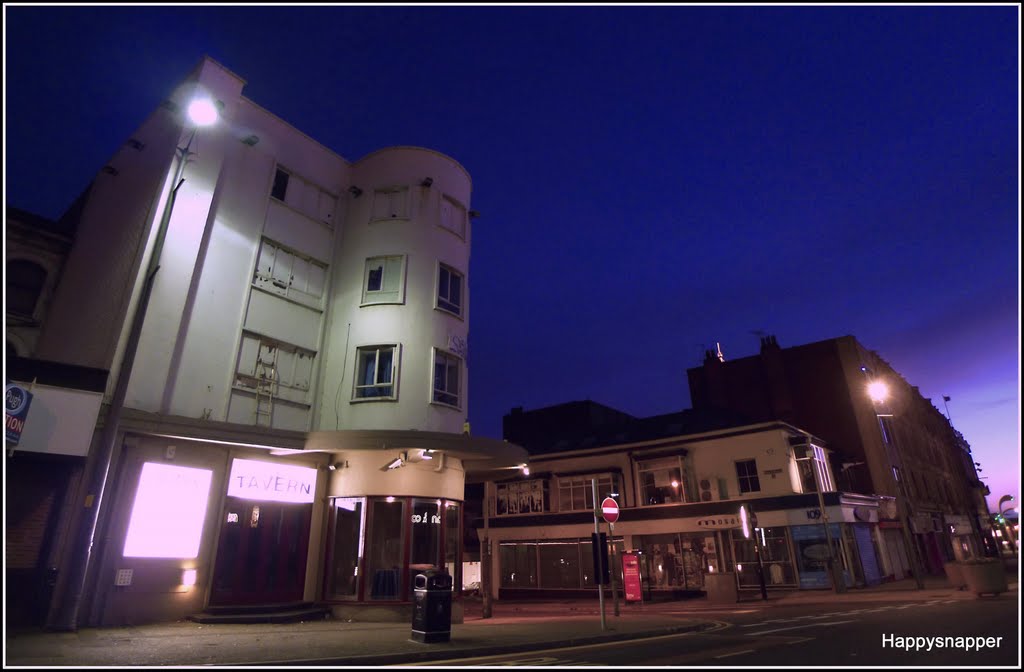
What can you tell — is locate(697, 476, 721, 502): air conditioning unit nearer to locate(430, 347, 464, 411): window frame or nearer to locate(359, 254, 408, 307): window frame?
locate(430, 347, 464, 411): window frame

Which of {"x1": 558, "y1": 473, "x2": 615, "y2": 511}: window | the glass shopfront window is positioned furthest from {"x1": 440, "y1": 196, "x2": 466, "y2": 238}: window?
the glass shopfront window

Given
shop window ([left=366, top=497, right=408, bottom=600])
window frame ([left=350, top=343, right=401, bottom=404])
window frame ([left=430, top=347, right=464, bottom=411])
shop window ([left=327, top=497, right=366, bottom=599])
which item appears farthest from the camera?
window frame ([left=430, top=347, right=464, bottom=411])

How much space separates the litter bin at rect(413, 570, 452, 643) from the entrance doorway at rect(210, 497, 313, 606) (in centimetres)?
684

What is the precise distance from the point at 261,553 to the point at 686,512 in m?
23.3

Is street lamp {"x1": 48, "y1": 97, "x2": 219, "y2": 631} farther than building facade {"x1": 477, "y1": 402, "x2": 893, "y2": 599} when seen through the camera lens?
No

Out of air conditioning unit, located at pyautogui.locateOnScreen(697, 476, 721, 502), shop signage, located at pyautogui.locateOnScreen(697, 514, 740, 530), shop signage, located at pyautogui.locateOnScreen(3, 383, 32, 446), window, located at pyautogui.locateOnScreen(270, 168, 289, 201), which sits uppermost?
window, located at pyautogui.locateOnScreen(270, 168, 289, 201)

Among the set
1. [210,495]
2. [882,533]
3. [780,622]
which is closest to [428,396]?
[210,495]

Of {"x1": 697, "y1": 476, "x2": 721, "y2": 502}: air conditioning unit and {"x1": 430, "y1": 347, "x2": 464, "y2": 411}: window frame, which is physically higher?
{"x1": 430, "y1": 347, "x2": 464, "y2": 411}: window frame

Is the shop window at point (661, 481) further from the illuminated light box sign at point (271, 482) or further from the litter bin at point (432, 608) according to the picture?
the litter bin at point (432, 608)

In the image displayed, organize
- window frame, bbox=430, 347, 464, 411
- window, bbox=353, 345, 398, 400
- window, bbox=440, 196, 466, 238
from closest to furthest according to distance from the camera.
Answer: window, bbox=353, 345, 398, 400
window frame, bbox=430, 347, 464, 411
window, bbox=440, 196, 466, 238

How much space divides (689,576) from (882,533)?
13997mm

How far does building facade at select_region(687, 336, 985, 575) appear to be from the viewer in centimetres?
3812

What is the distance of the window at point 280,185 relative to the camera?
66.2ft

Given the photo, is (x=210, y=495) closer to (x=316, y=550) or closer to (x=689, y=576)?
(x=316, y=550)
